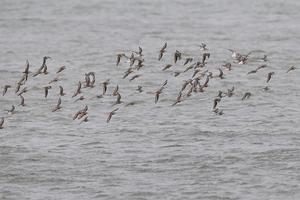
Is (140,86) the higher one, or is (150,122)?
(140,86)

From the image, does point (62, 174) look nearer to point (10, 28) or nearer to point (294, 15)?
point (10, 28)

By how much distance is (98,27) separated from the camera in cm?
9031

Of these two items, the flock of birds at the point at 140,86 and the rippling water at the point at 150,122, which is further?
the flock of birds at the point at 140,86

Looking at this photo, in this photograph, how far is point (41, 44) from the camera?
82.1 metres

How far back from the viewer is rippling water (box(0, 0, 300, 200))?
153 feet

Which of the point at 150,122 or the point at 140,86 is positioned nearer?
the point at 150,122

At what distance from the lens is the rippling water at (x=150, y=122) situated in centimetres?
4675

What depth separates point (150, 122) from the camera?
188ft

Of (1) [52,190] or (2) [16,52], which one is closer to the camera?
(1) [52,190]

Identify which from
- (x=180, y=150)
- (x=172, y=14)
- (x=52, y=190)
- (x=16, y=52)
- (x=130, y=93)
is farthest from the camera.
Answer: (x=172, y=14)

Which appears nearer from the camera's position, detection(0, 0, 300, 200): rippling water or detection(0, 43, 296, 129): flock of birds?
detection(0, 0, 300, 200): rippling water

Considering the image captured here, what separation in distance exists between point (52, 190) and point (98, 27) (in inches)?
1792

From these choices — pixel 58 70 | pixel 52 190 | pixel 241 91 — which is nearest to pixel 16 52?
pixel 58 70

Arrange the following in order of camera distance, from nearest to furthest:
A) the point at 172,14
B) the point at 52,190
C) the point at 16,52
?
the point at 52,190 → the point at 16,52 → the point at 172,14
